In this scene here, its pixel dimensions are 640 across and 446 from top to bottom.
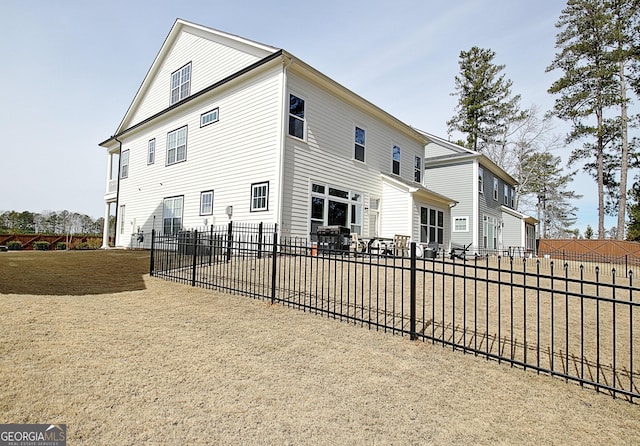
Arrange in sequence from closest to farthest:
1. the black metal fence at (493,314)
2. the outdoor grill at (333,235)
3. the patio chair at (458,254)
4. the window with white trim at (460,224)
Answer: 1. the black metal fence at (493,314)
2. the patio chair at (458,254)
3. the outdoor grill at (333,235)
4. the window with white trim at (460,224)

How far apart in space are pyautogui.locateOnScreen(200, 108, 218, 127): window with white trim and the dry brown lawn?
10707 millimetres

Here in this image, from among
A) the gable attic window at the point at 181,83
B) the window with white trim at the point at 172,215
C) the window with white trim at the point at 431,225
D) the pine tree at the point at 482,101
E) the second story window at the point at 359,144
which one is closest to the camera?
the second story window at the point at 359,144

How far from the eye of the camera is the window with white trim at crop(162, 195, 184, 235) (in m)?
15.4

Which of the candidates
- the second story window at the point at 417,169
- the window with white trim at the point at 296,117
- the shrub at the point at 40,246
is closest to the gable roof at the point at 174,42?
the window with white trim at the point at 296,117

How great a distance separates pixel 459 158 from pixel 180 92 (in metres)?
17.1

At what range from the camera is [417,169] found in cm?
1944

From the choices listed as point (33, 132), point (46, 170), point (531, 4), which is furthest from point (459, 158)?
point (46, 170)

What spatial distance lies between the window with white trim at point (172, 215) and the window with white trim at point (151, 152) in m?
3.00

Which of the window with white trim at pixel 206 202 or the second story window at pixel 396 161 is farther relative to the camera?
the second story window at pixel 396 161

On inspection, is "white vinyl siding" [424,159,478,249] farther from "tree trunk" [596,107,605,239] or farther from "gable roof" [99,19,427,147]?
"tree trunk" [596,107,605,239]

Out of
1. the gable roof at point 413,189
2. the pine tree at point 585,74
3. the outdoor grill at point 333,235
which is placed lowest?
the outdoor grill at point 333,235

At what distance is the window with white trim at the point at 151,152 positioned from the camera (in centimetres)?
1764

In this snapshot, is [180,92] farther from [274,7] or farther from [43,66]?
[274,7]

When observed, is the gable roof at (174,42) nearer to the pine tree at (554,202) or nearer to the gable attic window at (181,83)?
the gable attic window at (181,83)
